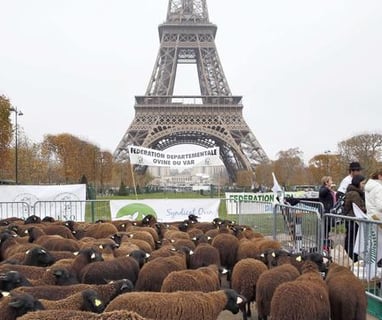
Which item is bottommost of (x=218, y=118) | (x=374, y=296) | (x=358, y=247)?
(x=374, y=296)

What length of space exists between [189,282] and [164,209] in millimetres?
9771

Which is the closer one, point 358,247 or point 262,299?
point 262,299

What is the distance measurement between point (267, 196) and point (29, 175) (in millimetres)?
32400

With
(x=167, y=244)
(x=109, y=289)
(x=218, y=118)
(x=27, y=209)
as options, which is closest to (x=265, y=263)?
(x=167, y=244)

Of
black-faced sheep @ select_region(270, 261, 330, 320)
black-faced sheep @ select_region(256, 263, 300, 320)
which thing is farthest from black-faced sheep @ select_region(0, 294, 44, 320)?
black-faced sheep @ select_region(256, 263, 300, 320)

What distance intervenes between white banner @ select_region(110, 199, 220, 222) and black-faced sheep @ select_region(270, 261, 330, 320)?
34.1 ft

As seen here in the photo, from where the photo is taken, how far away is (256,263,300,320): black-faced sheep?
20.3ft

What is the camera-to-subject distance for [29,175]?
43625mm

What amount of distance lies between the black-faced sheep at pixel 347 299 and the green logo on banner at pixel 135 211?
10.2 metres

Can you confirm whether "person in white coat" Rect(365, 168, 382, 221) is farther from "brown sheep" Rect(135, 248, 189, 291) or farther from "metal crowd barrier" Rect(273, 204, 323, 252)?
"brown sheep" Rect(135, 248, 189, 291)

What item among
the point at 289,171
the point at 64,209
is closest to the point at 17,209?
the point at 64,209

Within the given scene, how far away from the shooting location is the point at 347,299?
571cm

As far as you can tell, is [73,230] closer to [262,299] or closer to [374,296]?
[262,299]

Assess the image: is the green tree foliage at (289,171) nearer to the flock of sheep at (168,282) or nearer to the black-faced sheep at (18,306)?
the flock of sheep at (168,282)
